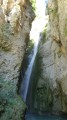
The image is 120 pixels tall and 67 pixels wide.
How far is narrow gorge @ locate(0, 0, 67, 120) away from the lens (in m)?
16.8

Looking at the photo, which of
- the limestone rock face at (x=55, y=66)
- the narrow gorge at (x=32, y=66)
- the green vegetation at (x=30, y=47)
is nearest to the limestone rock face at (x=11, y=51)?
the narrow gorge at (x=32, y=66)

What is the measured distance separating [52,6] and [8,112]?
28.0 feet

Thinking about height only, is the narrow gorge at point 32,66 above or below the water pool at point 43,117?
above

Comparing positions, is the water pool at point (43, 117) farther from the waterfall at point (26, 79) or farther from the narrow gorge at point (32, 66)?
the waterfall at point (26, 79)

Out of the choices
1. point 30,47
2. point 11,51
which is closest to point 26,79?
point 11,51

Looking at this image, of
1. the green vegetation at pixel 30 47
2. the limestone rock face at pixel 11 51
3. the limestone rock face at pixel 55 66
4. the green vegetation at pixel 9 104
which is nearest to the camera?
the green vegetation at pixel 9 104

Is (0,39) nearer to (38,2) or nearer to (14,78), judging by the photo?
(14,78)

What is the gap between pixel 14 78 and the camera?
689 inches

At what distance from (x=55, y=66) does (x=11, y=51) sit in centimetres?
358

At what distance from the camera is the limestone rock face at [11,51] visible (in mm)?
15047

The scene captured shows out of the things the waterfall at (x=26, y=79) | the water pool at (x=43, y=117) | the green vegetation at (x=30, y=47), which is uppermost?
the green vegetation at (x=30, y=47)

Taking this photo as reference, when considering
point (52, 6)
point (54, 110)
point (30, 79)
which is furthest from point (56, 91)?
point (52, 6)

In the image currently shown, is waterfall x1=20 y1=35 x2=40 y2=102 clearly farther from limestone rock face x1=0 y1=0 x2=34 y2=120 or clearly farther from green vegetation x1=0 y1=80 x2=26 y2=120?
green vegetation x1=0 y1=80 x2=26 y2=120

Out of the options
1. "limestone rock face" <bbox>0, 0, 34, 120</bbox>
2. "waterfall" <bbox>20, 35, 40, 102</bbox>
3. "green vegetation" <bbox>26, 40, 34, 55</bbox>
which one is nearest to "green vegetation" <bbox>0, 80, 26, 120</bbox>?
"limestone rock face" <bbox>0, 0, 34, 120</bbox>
